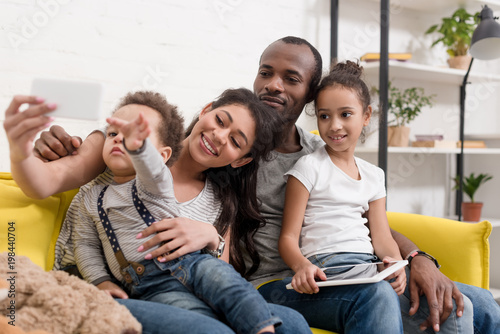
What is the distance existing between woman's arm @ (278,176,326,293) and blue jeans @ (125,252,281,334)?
0.18 m

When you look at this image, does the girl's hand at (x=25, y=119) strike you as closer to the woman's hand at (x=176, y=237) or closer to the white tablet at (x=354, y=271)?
the woman's hand at (x=176, y=237)

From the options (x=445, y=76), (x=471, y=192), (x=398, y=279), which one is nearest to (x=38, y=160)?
(x=398, y=279)

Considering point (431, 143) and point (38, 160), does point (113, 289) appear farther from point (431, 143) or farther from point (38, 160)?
point (431, 143)

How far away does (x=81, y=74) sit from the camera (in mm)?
2201

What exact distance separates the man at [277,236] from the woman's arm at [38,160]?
0.05m

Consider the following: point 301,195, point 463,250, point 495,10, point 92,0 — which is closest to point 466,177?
point 495,10

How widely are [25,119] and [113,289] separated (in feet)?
1.44

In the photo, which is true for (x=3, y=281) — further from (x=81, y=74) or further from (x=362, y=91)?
(x=81, y=74)

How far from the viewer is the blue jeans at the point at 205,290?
1.07m

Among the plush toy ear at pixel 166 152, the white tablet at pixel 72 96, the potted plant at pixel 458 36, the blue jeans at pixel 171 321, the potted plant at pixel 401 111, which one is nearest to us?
the white tablet at pixel 72 96

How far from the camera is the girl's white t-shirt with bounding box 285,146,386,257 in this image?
4.69 ft

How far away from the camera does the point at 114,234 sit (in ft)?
3.93

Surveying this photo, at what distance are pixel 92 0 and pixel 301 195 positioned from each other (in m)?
1.38

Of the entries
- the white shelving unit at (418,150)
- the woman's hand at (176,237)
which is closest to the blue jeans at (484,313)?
the woman's hand at (176,237)
